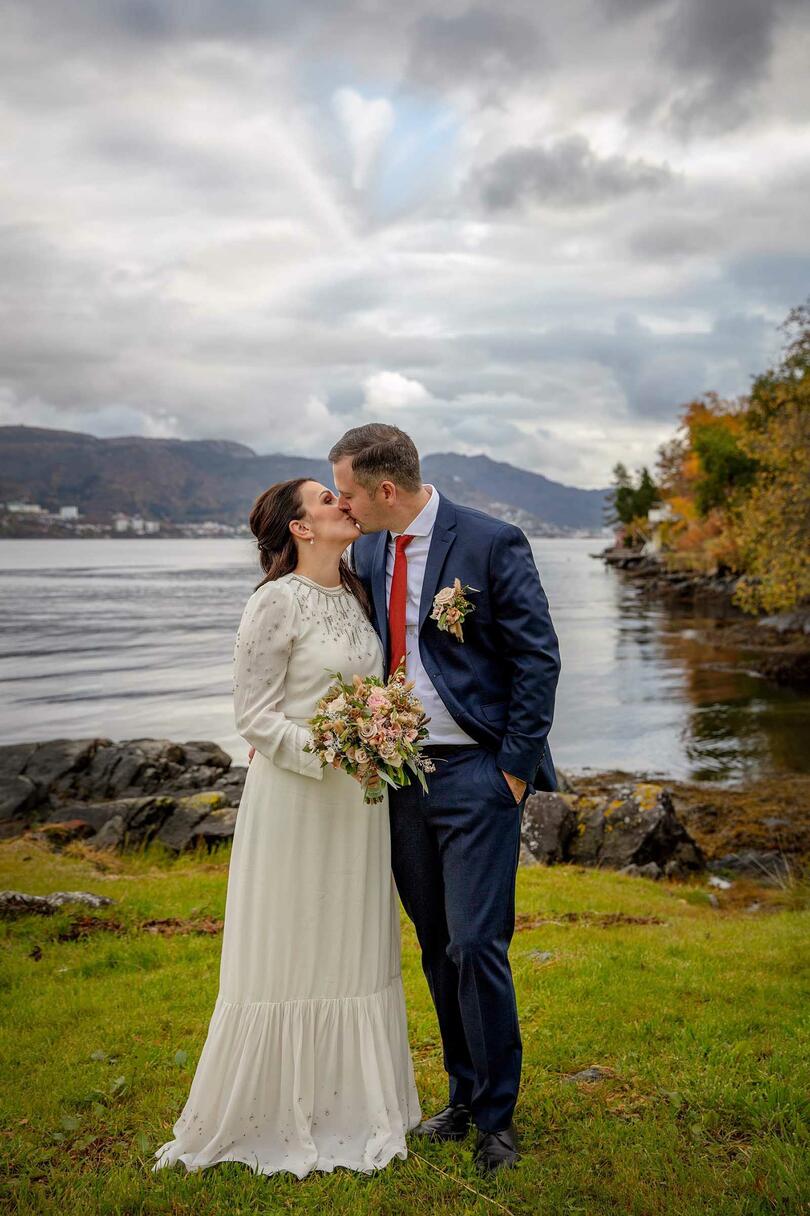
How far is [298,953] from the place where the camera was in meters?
4.36

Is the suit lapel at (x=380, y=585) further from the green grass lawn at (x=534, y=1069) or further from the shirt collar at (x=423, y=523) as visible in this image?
the green grass lawn at (x=534, y=1069)

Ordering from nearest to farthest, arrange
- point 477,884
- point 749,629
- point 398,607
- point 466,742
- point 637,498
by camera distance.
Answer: point 477,884 → point 466,742 → point 398,607 → point 749,629 → point 637,498

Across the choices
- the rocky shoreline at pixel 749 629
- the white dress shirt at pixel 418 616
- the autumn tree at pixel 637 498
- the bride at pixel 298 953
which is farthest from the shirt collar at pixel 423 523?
the autumn tree at pixel 637 498

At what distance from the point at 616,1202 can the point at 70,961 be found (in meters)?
4.62

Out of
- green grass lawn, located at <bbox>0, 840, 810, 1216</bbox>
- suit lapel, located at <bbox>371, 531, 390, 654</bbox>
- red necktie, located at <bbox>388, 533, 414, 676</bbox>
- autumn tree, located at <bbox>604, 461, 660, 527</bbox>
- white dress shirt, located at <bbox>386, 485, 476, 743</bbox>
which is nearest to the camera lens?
green grass lawn, located at <bbox>0, 840, 810, 1216</bbox>

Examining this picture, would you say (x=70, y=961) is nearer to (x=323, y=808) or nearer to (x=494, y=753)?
(x=323, y=808)

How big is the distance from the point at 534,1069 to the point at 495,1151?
1.14 meters

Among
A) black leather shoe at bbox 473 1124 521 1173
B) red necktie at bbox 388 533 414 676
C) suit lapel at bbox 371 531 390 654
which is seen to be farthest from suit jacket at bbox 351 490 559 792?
black leather shoe at bbox 473 1124 521 1173

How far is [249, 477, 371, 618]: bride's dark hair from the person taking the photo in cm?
461

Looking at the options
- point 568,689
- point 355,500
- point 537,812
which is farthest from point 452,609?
point 568,689

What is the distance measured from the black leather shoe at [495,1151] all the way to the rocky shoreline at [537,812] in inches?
291

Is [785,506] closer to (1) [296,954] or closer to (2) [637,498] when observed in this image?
(1) [296,954]

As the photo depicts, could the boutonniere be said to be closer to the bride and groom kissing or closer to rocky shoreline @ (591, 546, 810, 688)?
the bride and groom kissing

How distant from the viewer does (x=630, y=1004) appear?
242 inches
